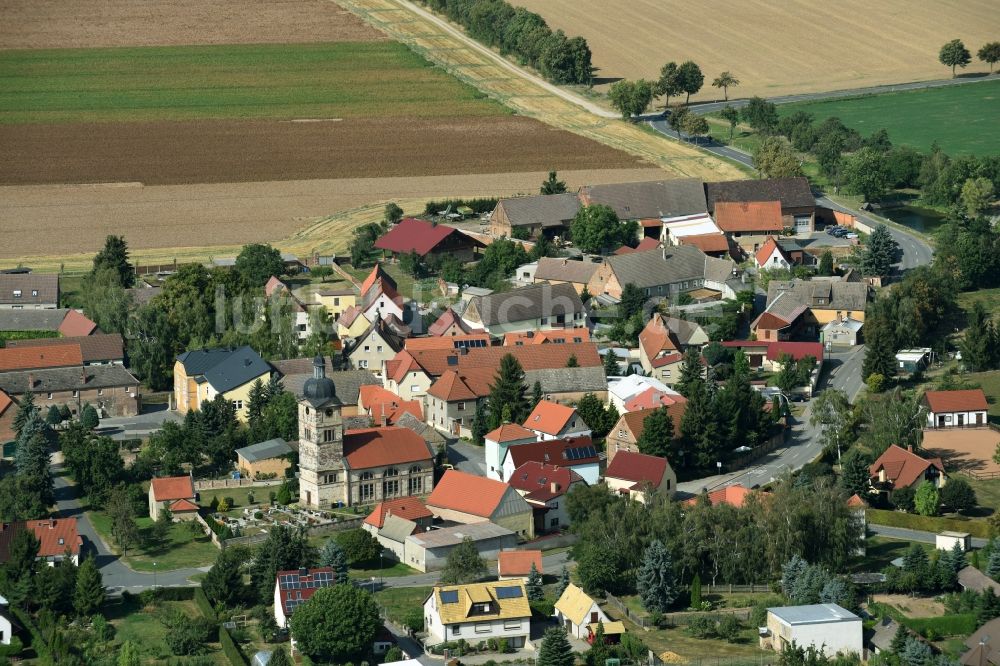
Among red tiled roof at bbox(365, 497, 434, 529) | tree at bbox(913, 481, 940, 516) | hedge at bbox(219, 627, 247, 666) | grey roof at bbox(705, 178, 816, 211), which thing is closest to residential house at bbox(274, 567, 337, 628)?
hedge at bbox(219, 627, 247, 666)

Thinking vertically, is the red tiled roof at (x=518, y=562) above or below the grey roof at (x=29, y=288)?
below

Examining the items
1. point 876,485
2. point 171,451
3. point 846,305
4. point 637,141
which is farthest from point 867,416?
point 637,141

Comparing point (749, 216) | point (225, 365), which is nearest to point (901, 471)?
point (225, 365)

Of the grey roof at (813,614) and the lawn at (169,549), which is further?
Answer: the lawn at (169,549)

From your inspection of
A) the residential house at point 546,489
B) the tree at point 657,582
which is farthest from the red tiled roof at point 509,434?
the tree at point 657,582

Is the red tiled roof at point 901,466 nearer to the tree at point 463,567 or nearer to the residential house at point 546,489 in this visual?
the residential house at point 546,489

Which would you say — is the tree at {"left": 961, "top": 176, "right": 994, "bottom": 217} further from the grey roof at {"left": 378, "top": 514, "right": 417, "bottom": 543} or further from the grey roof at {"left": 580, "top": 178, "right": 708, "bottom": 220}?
the grey roof at {"left": 378, "top": 514, "right": 417, "bottom": 543}

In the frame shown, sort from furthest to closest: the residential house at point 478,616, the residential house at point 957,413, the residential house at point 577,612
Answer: the residential house at point 957,413
the residential house at point 478,616
the residential house at point 577,612
